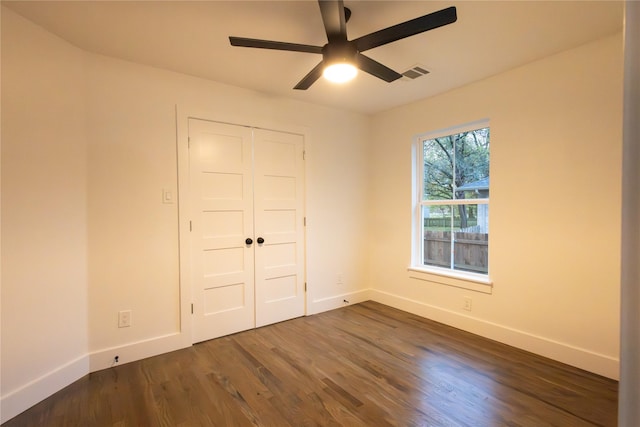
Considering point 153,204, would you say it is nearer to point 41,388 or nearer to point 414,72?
point 41,388

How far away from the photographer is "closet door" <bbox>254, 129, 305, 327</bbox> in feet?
10.9

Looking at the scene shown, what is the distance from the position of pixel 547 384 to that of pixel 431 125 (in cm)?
254

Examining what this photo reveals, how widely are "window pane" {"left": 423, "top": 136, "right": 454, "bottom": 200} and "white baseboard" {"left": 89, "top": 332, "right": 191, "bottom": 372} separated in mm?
2986

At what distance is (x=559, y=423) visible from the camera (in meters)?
1.85

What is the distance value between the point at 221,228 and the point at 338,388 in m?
1.76

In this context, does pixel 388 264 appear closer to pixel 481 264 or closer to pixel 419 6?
pixel 481 264

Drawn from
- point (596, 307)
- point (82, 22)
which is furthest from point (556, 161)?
point (82, 22)

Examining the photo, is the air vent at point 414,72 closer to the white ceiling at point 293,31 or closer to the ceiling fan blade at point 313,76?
the white ceiling at point 293,31

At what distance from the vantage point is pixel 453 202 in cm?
342

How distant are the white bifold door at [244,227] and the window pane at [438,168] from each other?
58.3 inches

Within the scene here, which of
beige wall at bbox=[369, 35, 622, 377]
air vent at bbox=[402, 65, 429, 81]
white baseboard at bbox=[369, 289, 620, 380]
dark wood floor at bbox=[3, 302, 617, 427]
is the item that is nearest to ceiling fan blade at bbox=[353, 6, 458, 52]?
air vent at bbox=[402, 65, 429, 81]

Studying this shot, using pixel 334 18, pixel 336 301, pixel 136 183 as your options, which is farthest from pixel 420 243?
pixel 136 183

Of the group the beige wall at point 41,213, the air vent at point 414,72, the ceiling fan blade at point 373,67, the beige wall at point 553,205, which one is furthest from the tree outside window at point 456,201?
the beige wall at point 41,213

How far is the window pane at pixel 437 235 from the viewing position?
11.6 ft
